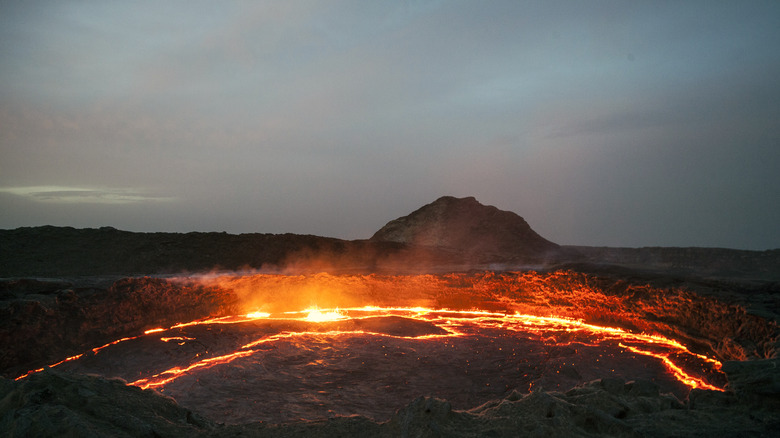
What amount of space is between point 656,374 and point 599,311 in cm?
542

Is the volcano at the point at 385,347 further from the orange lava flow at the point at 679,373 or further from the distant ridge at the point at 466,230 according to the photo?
the distant ridge at the point at 466,230

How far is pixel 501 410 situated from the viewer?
4.67 meters

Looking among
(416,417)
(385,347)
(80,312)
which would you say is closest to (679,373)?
(385,347)

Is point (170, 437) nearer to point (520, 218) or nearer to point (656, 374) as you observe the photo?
point (656, 374)

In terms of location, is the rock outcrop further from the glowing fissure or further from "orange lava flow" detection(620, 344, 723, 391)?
the glowing fissure

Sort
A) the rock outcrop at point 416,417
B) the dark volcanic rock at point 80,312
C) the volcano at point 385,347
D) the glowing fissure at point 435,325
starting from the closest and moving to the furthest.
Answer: the rock outcrop at point 416,417, the volcano at point 385,347, the glowing fissure at point 435,325, the dark volcanic rock at point 80,312

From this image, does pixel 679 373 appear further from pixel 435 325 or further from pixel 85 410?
pixel 85 410

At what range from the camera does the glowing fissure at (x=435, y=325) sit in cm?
925

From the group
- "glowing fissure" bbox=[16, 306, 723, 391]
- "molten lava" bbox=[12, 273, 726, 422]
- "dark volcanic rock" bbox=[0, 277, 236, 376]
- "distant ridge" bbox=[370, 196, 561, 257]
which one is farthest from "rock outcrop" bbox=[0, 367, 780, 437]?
"distant ridge" bbox=[370, 196, 561, 257]

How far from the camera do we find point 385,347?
10875 millimetres

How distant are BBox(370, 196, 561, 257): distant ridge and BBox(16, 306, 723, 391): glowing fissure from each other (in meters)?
13.4

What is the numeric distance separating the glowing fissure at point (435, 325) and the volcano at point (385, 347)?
3.3 inches

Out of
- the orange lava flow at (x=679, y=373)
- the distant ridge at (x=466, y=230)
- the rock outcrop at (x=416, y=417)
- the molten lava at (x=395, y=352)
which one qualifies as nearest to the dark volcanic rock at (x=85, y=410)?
the rock outcrop at (x=416, y=417)

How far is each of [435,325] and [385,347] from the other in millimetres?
3045
